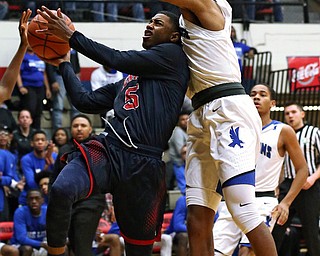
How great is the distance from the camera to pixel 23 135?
11398 millimetres

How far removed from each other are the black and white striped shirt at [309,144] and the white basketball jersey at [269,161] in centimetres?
216

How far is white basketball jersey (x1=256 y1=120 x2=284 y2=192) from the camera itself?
708cm

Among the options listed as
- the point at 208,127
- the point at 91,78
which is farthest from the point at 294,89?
the point at 208,127

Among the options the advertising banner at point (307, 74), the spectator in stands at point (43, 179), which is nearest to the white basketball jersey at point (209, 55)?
the spectator in stands at point (43, 179)

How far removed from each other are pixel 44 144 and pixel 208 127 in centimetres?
525

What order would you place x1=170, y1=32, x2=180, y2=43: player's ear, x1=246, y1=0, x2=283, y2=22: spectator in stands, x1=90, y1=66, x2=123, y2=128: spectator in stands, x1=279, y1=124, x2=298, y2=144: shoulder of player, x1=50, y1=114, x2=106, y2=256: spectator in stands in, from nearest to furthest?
1. x1=170, y1=32, x2=180, y2=43: player's ear
2. x1=279, y1=124, x2=298, y2=144: shoulder of player
3. x1=50, y1=114, x2=106, y2=256: spectator in stands
4. x1=90, y1=66, x2=123, y2=128: spectator in stands
5. x1=246, y1=0, x2=283, y2=22: spectator in stands

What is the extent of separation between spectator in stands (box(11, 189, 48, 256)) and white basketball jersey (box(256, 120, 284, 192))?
131 inches

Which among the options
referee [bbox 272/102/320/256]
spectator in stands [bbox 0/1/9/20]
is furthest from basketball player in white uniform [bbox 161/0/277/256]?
spectator in stands [bbox 0/1/9/20]

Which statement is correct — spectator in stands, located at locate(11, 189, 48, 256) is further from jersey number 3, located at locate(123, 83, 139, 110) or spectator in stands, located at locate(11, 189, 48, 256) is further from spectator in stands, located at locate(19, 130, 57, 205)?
jersey number 3, located at locate(123, 83, 139, 110)

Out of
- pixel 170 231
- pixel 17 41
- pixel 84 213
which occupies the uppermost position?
pixel 17 41

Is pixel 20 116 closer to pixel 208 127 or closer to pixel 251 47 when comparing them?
pixel 251 47

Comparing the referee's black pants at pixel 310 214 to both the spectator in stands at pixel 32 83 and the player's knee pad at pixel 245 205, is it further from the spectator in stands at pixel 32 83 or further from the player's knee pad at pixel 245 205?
the spectator in stands at pixel 32 83

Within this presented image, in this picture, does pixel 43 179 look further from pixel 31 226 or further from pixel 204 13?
pixel 204 13

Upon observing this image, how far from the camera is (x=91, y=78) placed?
40.8 ft
